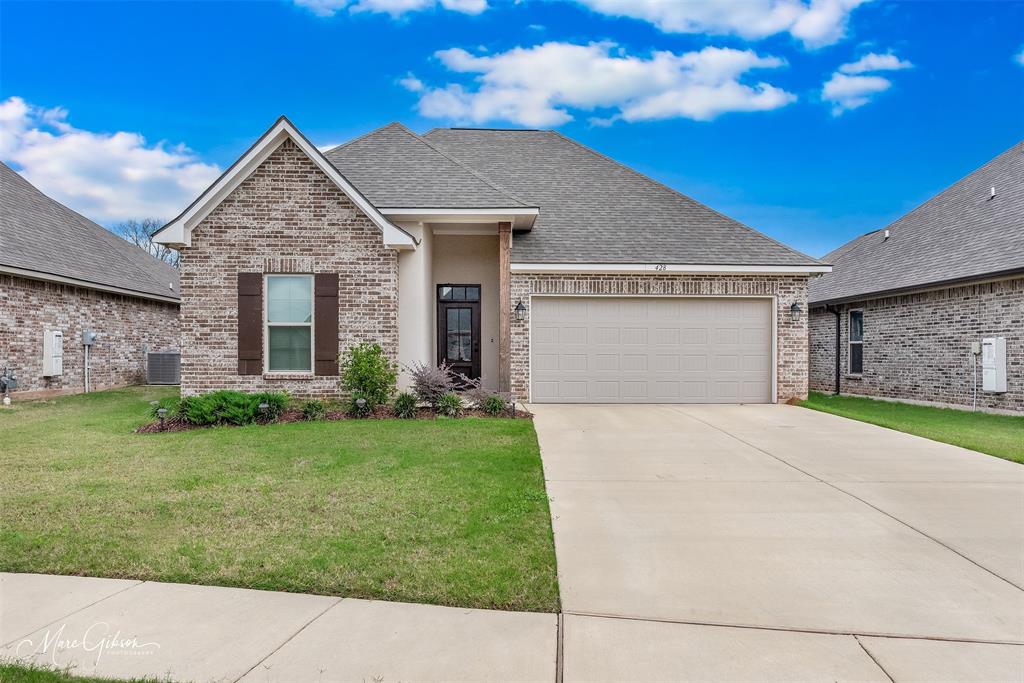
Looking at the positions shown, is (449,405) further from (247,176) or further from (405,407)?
(247,176)

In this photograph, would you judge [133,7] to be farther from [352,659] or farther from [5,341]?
[352,659]

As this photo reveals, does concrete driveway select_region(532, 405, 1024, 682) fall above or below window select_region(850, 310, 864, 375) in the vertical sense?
below

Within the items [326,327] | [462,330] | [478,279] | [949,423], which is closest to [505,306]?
[478,279]

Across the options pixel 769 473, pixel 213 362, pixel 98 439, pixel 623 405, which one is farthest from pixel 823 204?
pixel 98 439

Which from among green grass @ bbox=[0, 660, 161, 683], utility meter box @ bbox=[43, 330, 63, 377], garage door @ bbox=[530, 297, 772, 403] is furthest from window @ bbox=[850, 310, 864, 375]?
utility meter box @ bbox=[43, 330, 63, 377]

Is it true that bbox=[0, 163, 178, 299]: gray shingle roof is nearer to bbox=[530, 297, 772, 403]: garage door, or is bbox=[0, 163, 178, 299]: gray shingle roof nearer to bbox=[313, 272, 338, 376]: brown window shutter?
bbox=[313, 272, 338, 376]: brown window shutter

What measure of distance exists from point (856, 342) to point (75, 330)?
21.0 meters

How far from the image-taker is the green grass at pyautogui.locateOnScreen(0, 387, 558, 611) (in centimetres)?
337

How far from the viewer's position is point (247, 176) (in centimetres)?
1034

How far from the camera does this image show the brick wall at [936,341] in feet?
37.6

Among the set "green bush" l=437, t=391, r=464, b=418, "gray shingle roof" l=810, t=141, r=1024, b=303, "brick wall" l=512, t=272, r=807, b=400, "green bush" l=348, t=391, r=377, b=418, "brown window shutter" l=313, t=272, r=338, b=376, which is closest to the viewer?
"green bush" l=348, t=391, r=377, b=418

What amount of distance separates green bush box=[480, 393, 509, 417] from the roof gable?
3.21 m

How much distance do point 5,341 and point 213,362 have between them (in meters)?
5.88

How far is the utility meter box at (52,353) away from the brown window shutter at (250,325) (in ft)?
22.3
